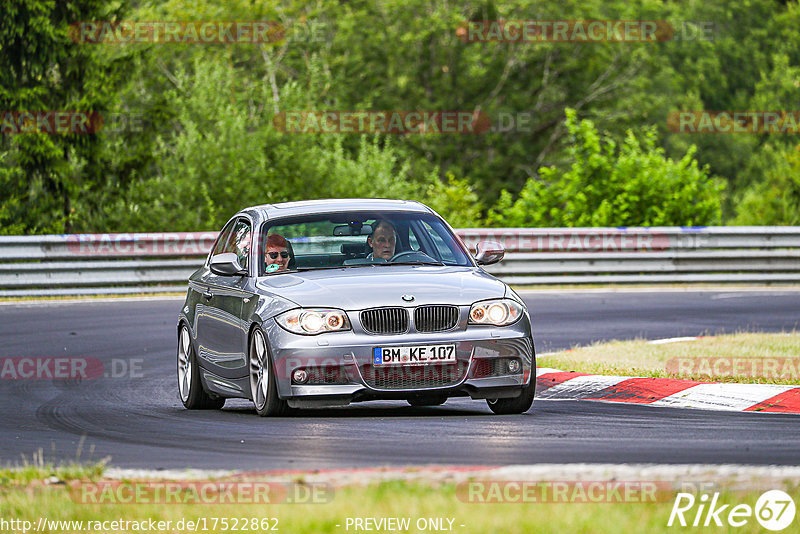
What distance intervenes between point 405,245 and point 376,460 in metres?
3.47

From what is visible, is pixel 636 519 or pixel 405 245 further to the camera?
pixel 405 245

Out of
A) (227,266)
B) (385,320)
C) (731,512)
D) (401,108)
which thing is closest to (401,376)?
(385,320)

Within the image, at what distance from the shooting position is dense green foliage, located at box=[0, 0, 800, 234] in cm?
2884

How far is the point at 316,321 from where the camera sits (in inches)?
378

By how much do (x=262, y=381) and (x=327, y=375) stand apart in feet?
2.08

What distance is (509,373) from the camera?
9.79 m

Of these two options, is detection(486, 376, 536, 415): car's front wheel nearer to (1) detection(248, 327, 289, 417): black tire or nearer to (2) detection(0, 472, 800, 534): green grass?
(1) detection(248, 327, 289, 417): black tire

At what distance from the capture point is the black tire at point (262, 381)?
32.1 feet

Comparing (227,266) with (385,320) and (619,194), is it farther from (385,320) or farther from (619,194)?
(619,194)

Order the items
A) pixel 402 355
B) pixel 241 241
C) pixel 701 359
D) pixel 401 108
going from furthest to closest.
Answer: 1. pixel 401 108
2. pixel 701 359
3. pixel 241 241
4. pixel 402 355

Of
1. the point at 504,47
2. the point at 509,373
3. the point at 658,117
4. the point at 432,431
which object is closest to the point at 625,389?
the point at 509,373

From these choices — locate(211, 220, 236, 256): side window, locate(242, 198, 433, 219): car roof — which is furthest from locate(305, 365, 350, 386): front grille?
locate(211, 220, 236, 256): side window

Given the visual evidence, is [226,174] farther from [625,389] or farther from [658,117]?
[658,117]

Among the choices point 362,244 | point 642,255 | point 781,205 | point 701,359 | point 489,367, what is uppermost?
point 362,244
